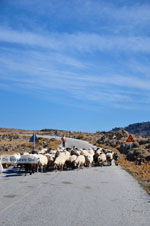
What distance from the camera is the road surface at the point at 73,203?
984 cm

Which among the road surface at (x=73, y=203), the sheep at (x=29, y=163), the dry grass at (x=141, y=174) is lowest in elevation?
the road surface at (x=73, y=203)

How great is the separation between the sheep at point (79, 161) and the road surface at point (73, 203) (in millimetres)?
7478

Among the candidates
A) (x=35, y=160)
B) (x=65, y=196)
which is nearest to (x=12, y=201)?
(x=65, y=196)

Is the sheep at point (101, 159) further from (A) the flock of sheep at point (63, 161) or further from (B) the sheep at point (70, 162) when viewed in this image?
(B) the sheep at point (70, 162)

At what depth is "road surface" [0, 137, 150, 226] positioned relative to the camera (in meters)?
9.84

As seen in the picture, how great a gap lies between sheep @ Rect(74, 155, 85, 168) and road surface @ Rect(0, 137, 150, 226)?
294 inches

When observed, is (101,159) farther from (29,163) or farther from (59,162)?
(29,163)

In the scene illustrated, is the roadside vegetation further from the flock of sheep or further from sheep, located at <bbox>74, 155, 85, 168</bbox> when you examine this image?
sheep, located at <bbox>74, 155, 85, 168</bbox>

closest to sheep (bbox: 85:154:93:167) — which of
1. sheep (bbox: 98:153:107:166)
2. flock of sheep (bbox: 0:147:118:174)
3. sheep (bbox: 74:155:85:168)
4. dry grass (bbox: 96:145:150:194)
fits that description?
flock of sheep (bbox: 0:147:118:174)

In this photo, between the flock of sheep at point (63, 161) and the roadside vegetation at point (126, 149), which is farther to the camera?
the roadside vegetation at point (126, 149)

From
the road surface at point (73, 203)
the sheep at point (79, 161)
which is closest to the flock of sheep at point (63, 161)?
the sheep at point (79, 161)

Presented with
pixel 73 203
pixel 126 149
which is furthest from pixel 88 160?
pixel 126 149

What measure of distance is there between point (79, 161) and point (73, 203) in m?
14.1

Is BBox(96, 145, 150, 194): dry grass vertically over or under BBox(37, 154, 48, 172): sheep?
under
